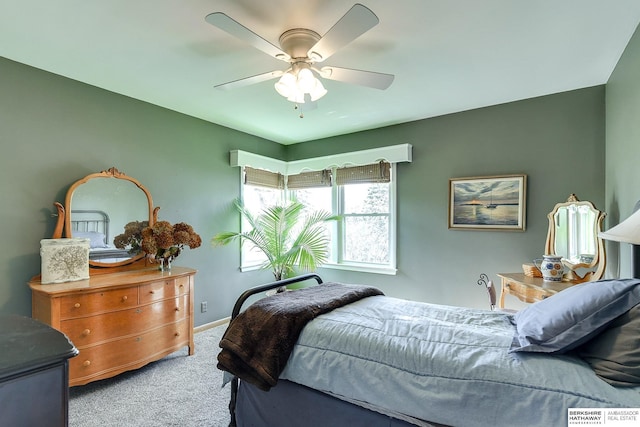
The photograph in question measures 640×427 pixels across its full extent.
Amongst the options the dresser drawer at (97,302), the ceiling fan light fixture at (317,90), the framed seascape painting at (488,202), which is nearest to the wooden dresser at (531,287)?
the framed seascape painting at (488,202)

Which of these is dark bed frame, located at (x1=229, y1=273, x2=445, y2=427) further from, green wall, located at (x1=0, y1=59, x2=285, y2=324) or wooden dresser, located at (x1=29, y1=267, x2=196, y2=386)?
green wall, located at (x1=0, y1=59, x2=285, y2=324)

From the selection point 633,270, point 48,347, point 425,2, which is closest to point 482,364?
point 633,270

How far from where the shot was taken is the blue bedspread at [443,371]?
1.08 meters

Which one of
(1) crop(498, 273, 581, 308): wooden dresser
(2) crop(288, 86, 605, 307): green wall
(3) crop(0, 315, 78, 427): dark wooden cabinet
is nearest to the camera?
(3) crop(0, 315, 78, 427): dark wooden cabinet

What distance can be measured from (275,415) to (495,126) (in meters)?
3.28

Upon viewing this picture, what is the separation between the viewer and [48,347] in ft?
2.99

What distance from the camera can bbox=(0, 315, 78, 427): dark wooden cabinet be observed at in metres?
0.79

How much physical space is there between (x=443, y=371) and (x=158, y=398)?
2.11m

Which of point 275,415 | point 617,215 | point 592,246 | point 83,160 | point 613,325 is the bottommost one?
point 275,415

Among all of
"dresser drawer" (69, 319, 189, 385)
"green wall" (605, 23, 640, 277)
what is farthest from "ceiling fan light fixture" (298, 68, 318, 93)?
"dresser drawer" (69, 319, 189, 385)

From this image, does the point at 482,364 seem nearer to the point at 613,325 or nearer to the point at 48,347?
the point at 613,325

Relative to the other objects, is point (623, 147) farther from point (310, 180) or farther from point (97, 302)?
point (97, 302)

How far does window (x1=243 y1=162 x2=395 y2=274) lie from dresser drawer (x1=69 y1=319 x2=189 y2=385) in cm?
145

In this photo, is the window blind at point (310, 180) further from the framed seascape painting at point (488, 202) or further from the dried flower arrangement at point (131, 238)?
the dried flower arrangement at point (131, 238)
